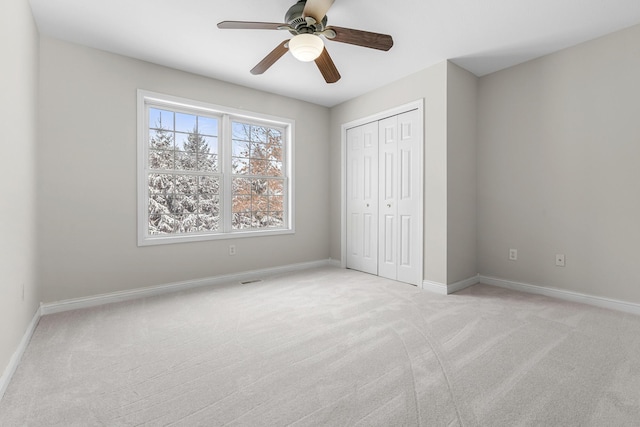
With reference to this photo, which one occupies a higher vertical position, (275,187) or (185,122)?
(185,122)

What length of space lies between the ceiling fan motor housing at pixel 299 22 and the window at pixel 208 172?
1874 millimetres

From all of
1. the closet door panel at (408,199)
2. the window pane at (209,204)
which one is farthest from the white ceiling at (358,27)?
the window pane at (209,204)

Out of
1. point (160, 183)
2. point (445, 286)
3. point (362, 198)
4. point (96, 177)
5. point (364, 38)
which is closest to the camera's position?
point (364, 38)

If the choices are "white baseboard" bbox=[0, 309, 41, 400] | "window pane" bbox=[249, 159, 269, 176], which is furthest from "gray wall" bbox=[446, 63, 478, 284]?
"white baseboard" bbox=[0, 309, 41, 400]

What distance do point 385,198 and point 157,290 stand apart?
297cm

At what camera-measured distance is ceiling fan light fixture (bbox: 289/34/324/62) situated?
7.03ft

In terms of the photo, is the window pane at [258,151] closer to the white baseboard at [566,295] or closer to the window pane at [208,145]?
the window pane at [208,145]

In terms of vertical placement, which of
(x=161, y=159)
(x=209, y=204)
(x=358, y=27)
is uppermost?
(x=358, y=27)

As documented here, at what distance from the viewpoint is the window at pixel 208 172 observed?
3.43 m

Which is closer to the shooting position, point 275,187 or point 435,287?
point 435,287

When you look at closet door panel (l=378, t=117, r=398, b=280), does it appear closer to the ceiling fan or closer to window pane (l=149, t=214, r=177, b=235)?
the ceiling fan

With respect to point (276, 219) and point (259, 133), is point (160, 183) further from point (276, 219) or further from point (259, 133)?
point (276, 219)

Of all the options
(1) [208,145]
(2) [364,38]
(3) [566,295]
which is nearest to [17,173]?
(1) [208,145]

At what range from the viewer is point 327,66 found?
261cm
